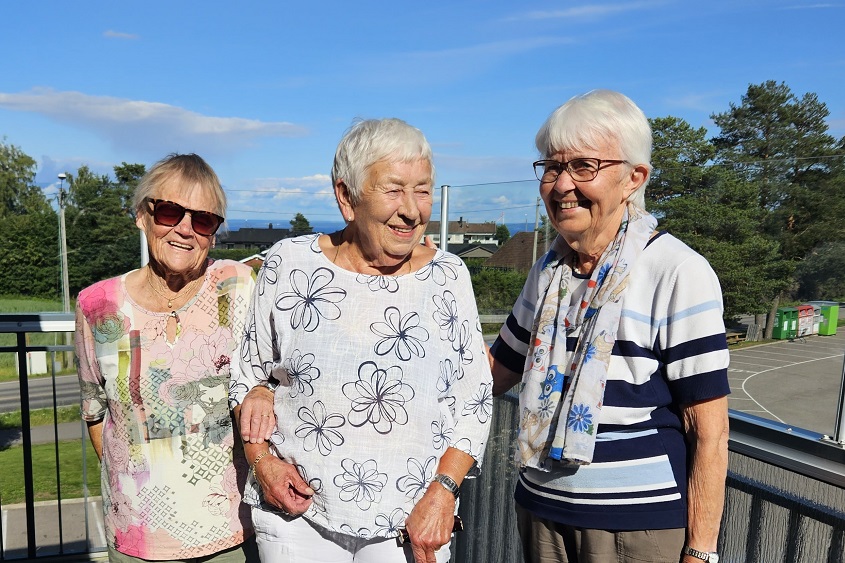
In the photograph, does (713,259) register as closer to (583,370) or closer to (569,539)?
(583,370)

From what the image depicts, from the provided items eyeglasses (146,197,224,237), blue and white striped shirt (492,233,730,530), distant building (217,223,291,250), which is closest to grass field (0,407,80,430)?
distant building (217,223,291,250)

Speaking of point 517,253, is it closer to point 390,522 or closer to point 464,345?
point 464,345

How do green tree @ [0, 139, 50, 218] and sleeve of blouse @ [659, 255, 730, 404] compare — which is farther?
green tree @ [0, 139, 50, 218]

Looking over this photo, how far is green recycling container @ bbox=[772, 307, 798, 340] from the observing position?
6.12ft

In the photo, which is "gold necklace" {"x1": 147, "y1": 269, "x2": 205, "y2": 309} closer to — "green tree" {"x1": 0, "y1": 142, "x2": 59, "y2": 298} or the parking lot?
Result: the parking lot

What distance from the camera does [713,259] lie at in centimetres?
193

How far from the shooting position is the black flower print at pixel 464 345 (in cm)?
169

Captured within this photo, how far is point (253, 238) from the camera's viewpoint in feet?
10.0

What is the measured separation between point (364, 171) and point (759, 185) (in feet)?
4.04

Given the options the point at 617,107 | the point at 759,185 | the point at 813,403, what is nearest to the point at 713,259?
the point at 759,185

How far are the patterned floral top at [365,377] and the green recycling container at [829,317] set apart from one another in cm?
94

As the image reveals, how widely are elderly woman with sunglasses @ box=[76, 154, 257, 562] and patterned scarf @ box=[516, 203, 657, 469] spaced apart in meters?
0.86

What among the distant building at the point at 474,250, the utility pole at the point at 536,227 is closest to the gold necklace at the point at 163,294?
the utility pole at the point at 536,227

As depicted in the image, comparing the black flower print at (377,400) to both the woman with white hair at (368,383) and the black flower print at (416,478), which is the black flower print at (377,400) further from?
the black flower print at (416,478)
